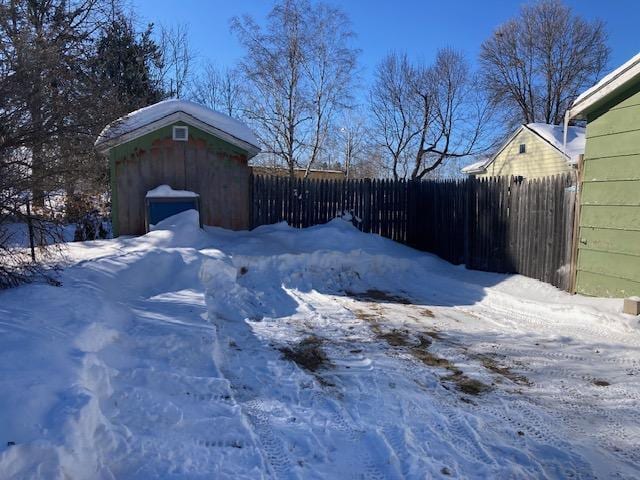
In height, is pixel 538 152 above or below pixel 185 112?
above

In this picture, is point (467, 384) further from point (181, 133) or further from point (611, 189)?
point (181, 133)

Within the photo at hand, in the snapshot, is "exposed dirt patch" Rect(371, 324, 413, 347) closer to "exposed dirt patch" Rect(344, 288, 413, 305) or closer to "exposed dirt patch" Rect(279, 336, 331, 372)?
"exposed dirt patch" Rect(279, 336, 331, 372)

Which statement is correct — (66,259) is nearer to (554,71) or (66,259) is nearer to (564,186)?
(564,186)

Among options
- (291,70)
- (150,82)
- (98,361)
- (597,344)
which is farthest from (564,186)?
(150,82)

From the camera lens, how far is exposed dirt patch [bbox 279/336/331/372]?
14.6 ft

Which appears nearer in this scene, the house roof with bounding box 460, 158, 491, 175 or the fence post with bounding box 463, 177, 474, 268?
the fence post with bounding box 463, 177, 474, 268

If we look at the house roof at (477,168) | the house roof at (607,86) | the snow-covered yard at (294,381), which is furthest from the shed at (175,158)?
the house roof at (477,168)

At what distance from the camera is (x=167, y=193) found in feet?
32.0

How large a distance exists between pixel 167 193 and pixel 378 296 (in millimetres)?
5134

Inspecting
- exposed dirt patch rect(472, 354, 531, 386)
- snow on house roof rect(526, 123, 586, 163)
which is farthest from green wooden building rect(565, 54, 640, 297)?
snow on house roof rect(526, 123, 586, 163)

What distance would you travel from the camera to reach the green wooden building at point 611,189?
20.6ft

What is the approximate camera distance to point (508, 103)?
31078 millimetres

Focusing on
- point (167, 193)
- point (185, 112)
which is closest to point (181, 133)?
point (185, 112)

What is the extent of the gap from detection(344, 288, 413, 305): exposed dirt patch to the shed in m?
4.29
